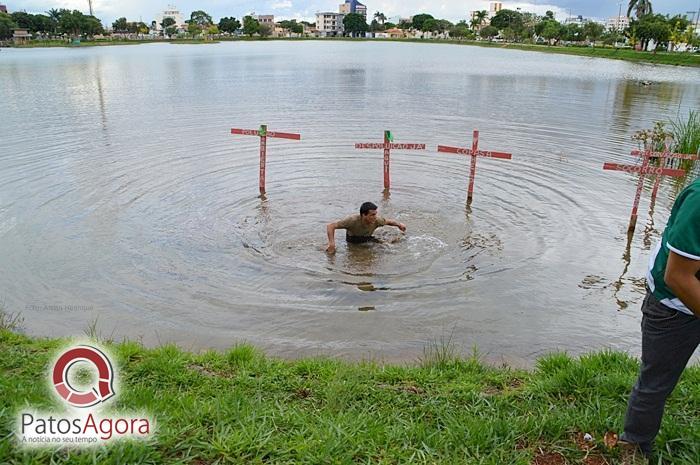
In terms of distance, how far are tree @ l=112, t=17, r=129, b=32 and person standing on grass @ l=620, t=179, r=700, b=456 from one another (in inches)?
7432

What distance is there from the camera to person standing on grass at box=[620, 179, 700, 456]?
310cm

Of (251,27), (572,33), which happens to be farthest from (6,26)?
(572,33)

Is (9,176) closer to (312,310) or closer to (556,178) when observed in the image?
(312,310)

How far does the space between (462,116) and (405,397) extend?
22.7 metres

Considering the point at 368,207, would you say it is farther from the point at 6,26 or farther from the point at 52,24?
the point at 52,24

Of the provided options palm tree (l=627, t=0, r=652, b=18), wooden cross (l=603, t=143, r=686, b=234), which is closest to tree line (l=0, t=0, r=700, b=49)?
palm tree (l=627, t=0, r=652, b=18)

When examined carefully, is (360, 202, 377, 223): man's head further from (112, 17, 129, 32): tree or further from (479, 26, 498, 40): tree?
(112, 17, 129, 32): tree

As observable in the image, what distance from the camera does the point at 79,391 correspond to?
15.1 ft

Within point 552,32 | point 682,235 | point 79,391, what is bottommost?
point 79,391

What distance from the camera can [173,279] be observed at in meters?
9.23

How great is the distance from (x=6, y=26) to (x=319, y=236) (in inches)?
5051

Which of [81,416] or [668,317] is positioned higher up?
[668,317]

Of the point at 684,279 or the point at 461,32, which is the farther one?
the point at 461,32

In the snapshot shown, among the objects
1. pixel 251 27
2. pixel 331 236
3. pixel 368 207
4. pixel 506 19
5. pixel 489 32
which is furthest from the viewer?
pixel 251 27
